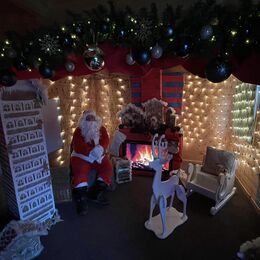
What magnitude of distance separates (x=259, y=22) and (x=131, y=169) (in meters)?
2.86

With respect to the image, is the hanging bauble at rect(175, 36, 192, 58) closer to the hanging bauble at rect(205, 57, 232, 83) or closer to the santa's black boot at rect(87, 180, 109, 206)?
the hanging bauble at rect(205, 57, 232, 83)

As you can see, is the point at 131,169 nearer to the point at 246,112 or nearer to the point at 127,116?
the point at 127,116

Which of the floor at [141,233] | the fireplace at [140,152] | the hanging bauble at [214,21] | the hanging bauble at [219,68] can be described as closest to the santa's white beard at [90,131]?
the fireplace at [140,152]

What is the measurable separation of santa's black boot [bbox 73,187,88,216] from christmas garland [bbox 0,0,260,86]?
1648 mm

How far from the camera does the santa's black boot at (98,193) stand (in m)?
2.87

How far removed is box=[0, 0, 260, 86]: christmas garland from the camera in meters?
1.33

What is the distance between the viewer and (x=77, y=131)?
10.2ft

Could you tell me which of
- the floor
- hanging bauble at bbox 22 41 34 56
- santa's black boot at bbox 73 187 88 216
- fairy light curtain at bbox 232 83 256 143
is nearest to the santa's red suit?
santa's black boot at bbox 73 187 88 216

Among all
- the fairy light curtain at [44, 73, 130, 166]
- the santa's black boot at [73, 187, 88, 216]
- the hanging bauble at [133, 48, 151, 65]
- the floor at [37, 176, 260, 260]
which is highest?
the hanging bauble at [133, 48, 151, 65]

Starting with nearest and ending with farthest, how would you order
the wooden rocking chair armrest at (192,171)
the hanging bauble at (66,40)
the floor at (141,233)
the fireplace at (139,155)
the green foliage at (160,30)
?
the green foliage at (160,30) → the hanging bauble at (66,40) → the floor at (141,233) → the wooden rocking chair armrest at (192,171) → the fireplace at (139,155)

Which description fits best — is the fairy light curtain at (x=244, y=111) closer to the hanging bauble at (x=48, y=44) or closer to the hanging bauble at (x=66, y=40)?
the hanging bauble at (x=66, y=40)

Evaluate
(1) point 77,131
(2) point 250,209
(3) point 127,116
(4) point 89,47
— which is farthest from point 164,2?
(2) point 250,209

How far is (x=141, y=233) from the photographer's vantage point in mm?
2303

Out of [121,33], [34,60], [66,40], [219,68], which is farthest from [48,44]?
[219,68]
